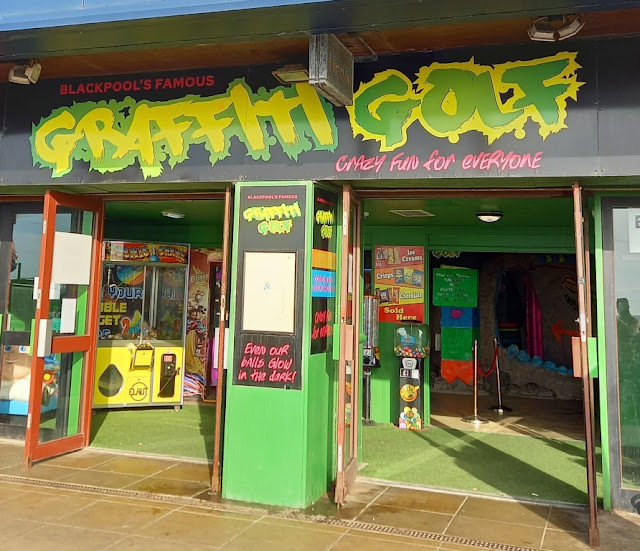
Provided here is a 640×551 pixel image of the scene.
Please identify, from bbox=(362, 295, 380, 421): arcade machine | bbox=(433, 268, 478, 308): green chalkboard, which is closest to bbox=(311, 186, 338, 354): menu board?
bbox=(362, 295, 380, 421): arcade machine

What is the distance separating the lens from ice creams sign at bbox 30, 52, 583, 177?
3.96m

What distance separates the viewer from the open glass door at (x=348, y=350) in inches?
171

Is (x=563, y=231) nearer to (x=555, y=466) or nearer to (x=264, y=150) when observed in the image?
(x=555, y=466)

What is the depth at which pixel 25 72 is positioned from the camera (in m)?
4.65

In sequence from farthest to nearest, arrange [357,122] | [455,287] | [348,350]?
1. [455,287]
2. [348,350]
3. [357,122]

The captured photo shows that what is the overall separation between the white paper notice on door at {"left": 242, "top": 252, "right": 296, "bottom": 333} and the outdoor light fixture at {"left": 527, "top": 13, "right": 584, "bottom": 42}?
2284 mm

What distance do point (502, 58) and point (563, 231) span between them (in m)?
3.93

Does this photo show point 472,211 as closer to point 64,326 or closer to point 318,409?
point 318,409

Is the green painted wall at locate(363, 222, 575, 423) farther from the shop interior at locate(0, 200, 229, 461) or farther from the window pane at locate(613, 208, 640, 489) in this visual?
the window pane at locate(613, 208, 640, 489)

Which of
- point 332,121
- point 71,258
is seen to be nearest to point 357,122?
point 332,121

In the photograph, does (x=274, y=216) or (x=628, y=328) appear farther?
(x=274, y=216)

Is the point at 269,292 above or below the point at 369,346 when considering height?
above

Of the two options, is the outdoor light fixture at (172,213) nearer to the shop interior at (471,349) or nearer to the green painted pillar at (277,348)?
the shop interior at (471,349)

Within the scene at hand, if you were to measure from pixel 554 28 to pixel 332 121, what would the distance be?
166cm
